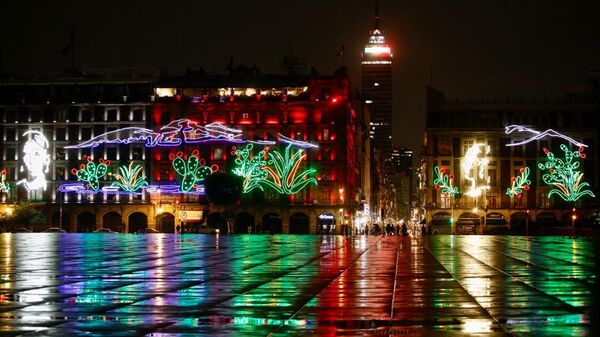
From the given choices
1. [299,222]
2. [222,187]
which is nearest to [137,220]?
[299,222]

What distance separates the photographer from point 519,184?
136125 millimetres

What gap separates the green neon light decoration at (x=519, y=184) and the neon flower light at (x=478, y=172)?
4094 mm

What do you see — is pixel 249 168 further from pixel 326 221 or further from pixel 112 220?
pixel 112 220

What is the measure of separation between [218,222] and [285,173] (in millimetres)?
11232

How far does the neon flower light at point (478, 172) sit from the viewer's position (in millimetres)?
139250

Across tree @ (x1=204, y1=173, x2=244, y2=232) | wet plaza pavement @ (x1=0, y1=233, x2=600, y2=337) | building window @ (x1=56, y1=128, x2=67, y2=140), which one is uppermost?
building window @ (x1=56, y1=128, x2=67, y2=140)

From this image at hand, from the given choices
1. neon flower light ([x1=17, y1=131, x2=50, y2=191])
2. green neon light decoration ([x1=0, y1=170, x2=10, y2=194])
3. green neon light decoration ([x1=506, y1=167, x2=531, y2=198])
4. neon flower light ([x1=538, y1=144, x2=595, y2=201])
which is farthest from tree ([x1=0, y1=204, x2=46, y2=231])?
neon flower light ([x1=538, y1=144, x2=595, y2=201])

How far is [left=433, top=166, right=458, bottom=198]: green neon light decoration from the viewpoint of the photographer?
5591 inches

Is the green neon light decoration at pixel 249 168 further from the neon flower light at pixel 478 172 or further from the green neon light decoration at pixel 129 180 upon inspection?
the neon flower light at pixel 478 172

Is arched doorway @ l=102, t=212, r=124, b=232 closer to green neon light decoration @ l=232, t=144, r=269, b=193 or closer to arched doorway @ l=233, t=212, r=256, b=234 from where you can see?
arched doorway @ l=233, t=212, r=256, b=234

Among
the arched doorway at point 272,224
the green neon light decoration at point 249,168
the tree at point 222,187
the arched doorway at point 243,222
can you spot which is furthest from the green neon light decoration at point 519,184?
the tree at point 222,187

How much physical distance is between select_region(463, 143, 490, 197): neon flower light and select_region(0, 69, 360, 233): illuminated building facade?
58.9 ft

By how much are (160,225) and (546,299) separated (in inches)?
5059

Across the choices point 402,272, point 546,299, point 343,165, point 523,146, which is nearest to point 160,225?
point 343,165
